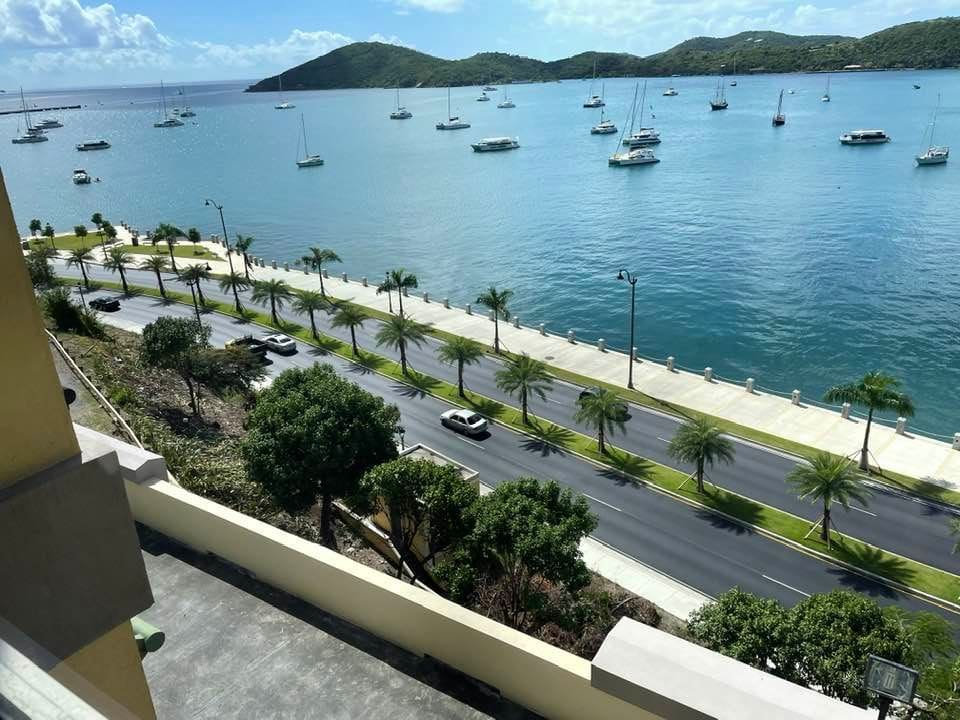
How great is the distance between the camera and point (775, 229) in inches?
3797

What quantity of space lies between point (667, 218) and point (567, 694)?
104316 mm

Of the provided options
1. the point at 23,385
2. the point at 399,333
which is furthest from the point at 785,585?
the point at 23,385

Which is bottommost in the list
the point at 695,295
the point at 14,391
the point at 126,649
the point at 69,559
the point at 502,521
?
the point at 695,295

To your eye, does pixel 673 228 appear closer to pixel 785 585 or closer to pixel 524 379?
pixel 524 379

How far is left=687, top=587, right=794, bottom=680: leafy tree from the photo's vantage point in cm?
1830

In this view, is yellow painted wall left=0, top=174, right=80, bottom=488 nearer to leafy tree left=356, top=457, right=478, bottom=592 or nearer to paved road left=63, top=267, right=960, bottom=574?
leafy tree left=356, top=457, right=478, bottom=592

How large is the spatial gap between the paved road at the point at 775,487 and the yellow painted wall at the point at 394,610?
2950cm

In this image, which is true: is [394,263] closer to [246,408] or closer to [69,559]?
[246,408]

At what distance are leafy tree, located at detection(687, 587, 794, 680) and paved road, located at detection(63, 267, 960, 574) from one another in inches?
654

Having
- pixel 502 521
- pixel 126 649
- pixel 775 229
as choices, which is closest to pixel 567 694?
pixel 126 649

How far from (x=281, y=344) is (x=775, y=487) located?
38.7m

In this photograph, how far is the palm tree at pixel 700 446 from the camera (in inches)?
1377

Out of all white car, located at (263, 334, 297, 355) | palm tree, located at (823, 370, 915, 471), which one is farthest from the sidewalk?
white car, located at (263, 334, 297, 355)

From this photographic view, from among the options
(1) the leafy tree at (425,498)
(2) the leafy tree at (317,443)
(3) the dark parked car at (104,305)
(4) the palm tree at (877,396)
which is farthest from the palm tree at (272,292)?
(4) the palm tree at (877,396)
